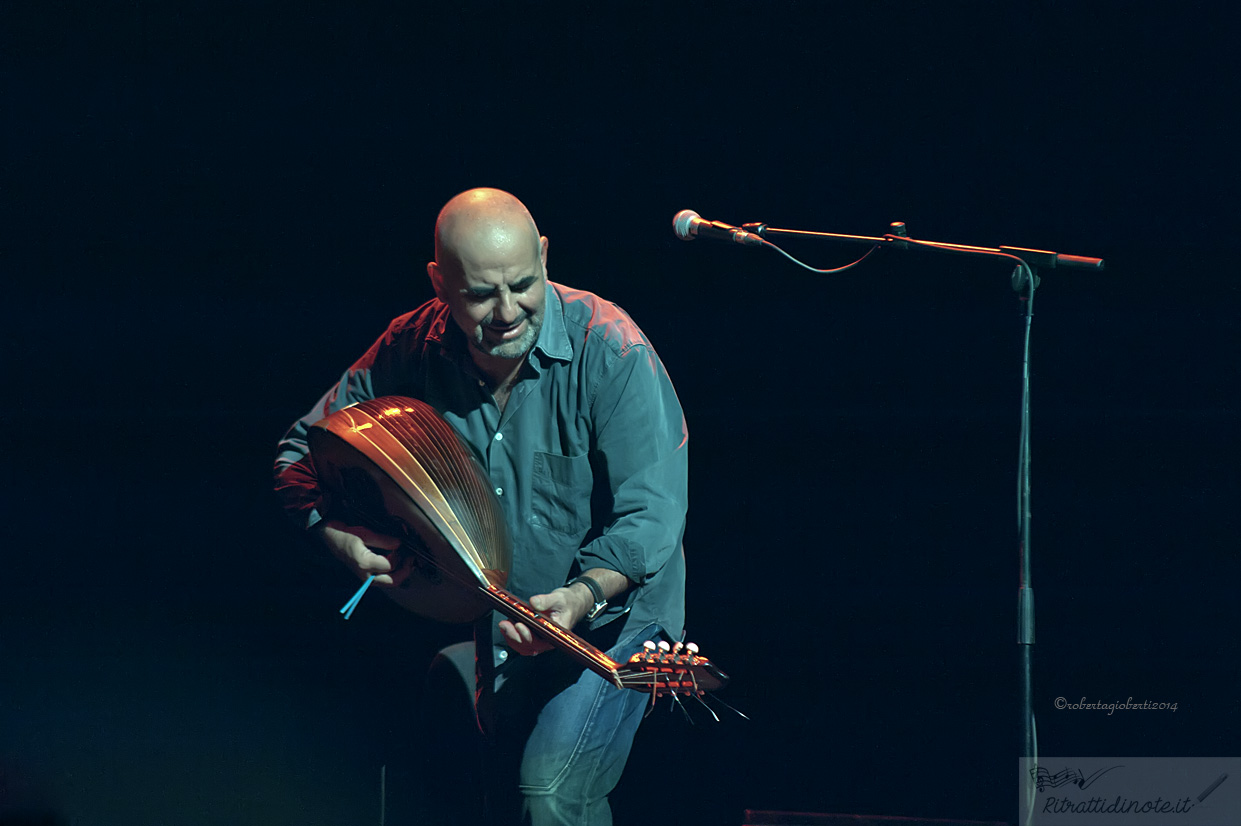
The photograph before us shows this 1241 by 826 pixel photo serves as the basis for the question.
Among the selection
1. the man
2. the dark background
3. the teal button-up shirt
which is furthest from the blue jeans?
the dark background

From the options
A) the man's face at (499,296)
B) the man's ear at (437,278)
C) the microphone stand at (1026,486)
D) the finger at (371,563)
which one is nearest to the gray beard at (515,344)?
the man's face at (499,296)

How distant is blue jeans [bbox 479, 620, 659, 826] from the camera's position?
223 centimetres

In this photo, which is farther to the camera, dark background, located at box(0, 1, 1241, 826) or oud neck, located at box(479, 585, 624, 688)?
dark background, located at box(0, 1, 1241, 826)

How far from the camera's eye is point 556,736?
7.38ft

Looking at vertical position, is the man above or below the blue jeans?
above

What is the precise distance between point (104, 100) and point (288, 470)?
4.54 ft

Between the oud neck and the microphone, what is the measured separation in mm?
Result: 741

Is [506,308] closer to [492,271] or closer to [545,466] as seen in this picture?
[492,271]

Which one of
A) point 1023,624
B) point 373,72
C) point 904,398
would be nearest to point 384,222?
point 373,72

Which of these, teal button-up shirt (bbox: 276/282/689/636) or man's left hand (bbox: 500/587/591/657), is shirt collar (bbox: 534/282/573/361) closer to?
teal button-up shirt (bbox: 276/282/689/636)

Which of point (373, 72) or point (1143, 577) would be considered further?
point (373, 72)

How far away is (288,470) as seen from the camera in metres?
2.47

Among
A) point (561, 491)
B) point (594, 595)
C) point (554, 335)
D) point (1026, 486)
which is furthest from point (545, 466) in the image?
point (1026, 486)

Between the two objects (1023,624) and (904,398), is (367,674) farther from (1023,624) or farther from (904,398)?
(1023,624)
